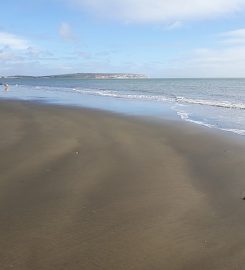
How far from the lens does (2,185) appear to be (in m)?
6.68

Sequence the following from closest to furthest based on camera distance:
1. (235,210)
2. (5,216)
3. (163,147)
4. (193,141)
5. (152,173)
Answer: (5,216), (235,210), (152,173), (163,147), (193,141)

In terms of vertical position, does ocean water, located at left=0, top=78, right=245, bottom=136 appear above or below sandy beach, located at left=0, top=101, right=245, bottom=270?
above

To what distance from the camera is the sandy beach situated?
4379 mm

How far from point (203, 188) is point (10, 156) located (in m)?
4.28

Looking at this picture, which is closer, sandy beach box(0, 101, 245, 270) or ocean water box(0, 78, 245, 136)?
sandy beach box(0, 101, 245, 270)

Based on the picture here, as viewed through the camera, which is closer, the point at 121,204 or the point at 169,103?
the point at 121,204

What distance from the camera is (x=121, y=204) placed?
19.6 feet

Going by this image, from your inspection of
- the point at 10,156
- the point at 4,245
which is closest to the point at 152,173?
the point at 10,156

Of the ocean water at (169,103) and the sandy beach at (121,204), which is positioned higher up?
the ocean water at (169,103)

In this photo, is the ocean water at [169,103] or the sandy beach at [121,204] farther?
the ocean water at [169,103]

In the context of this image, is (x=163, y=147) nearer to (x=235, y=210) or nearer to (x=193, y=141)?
(x=193, y=141)

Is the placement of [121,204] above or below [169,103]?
below

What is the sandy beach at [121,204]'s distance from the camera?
438 cm

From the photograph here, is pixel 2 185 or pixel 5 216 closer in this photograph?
pixel 5 216
